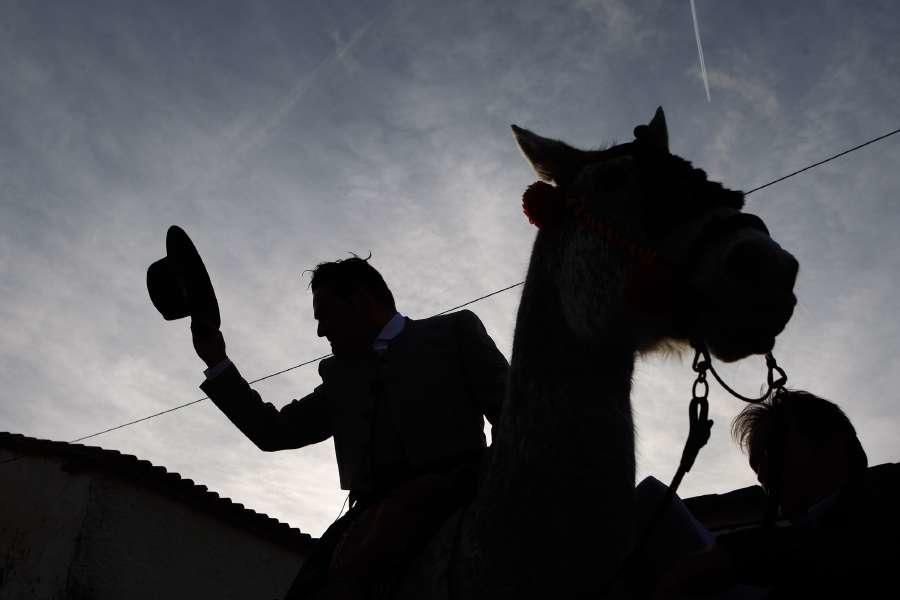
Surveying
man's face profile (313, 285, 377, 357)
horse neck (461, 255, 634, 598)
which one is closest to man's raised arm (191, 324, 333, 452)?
man's face profile (313, 285, 377, 357)

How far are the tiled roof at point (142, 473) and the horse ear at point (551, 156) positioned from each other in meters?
10.1

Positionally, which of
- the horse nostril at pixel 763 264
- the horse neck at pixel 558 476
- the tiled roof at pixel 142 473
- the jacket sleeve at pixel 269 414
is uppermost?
the tiled roof at pixel 142 473

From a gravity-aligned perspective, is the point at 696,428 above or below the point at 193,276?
below

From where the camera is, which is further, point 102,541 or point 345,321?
point 102,541

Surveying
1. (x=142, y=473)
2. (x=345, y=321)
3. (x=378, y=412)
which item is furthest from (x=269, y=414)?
(x=142, y=473)

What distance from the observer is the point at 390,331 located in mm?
2879

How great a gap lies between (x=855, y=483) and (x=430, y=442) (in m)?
1.51

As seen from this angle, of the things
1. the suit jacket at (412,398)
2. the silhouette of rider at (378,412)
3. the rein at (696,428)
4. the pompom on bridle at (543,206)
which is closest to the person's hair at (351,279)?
the silhouette of rider at (378,412)

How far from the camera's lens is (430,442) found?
2.53m

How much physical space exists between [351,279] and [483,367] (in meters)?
0.85

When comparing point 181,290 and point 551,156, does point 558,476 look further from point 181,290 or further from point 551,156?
point 181,290

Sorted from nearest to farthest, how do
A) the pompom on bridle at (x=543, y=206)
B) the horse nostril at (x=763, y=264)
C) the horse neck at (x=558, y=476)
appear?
the horse nostril at (x=763, y=264) → the horse neck at (x=558, y=476) → the pompom on bridle at (x=543, y=206)

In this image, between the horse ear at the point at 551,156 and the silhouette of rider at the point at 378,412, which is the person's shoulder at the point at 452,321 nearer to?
the silhouette of rider at the point at 378,412

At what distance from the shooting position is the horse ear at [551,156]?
2.39 metres
